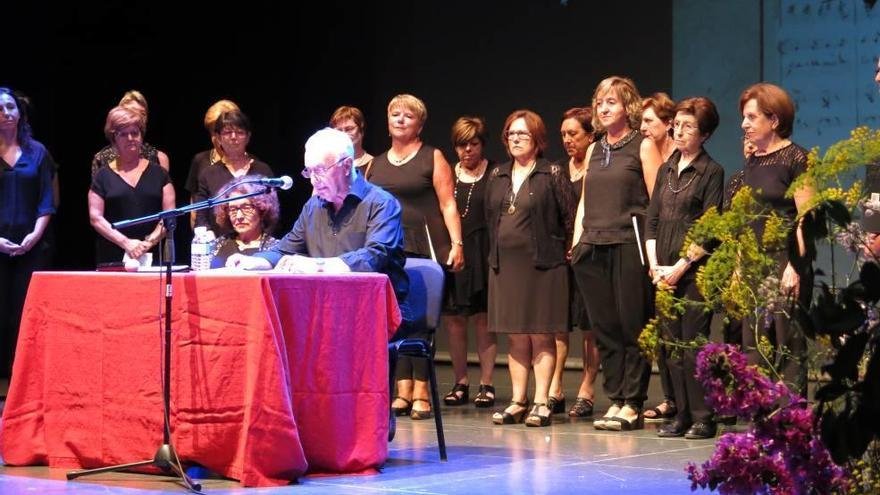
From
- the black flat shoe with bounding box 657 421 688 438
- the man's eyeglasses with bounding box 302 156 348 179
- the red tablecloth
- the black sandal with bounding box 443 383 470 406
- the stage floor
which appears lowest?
the stage floor

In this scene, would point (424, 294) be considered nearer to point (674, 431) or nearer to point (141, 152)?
point (674, 431)

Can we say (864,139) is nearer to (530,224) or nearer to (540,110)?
(530,224)

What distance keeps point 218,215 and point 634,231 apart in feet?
6.02

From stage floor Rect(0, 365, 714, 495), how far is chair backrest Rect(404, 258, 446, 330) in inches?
20.4

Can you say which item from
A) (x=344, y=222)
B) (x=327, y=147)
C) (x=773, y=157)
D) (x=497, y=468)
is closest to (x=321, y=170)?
(x=327, y=147)

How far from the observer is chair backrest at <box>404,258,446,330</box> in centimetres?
490

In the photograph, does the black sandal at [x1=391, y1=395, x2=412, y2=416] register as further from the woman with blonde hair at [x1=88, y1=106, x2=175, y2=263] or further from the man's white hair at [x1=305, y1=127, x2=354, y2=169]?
the man's white hair at [x1=305, y1=127, x2=354, y2=169]

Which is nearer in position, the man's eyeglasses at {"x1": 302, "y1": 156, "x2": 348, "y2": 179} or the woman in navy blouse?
the man's eyeglasses at {"x1": 302, "y1": 156, "x2": 348, "y2": 179}

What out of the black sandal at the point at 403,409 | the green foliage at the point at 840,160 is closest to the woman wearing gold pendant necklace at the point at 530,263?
the black sandal at the point at 403,409

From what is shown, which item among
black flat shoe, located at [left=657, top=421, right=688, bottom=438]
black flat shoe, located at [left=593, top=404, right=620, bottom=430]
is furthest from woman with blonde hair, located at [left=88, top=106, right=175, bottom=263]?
black flat shoe, located at [left=657, top=421, right=688, bottom=438]

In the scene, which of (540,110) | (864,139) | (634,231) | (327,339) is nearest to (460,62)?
(540,110)

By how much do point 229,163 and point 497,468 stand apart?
9.35 ft

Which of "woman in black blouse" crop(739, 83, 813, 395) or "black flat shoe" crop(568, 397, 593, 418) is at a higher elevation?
"woman in black blouse" crop(739, 83, 813, 395)

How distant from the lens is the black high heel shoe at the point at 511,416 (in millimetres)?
6078
